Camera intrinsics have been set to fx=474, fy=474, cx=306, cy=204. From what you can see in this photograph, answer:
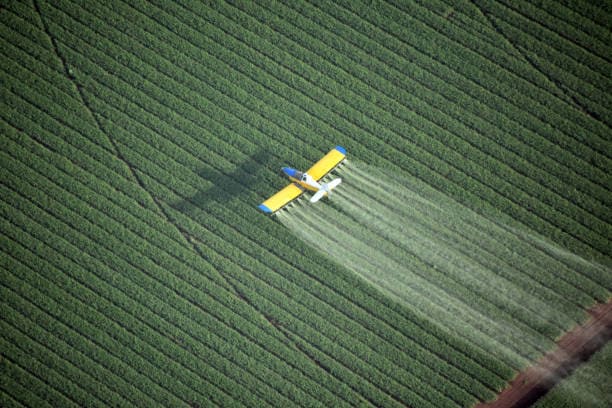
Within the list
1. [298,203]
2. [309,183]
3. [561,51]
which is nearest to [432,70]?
[561,51]

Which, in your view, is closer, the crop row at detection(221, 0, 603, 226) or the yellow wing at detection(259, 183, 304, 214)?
the yellow wing at detection(259, 183, 304, 214)

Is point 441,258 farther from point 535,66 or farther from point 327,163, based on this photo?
point 535,66

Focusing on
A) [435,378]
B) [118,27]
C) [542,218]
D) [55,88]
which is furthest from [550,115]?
[55,88]

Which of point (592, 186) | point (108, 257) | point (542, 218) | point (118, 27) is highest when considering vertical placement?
point (592, 186)

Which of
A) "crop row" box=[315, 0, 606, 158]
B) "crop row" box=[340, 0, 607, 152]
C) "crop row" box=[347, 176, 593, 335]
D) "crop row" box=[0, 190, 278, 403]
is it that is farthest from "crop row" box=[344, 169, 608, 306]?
"crop row" box=[0, 190, 278, 403]

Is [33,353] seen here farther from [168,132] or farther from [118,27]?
[118,27]

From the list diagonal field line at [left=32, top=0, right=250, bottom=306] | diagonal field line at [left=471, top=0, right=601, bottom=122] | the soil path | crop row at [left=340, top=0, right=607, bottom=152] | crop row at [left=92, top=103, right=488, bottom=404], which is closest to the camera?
the soil path

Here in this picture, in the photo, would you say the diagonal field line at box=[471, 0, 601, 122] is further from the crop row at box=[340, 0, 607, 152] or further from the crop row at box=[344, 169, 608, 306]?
the crop row at box=[344, 169, 608, 306]
